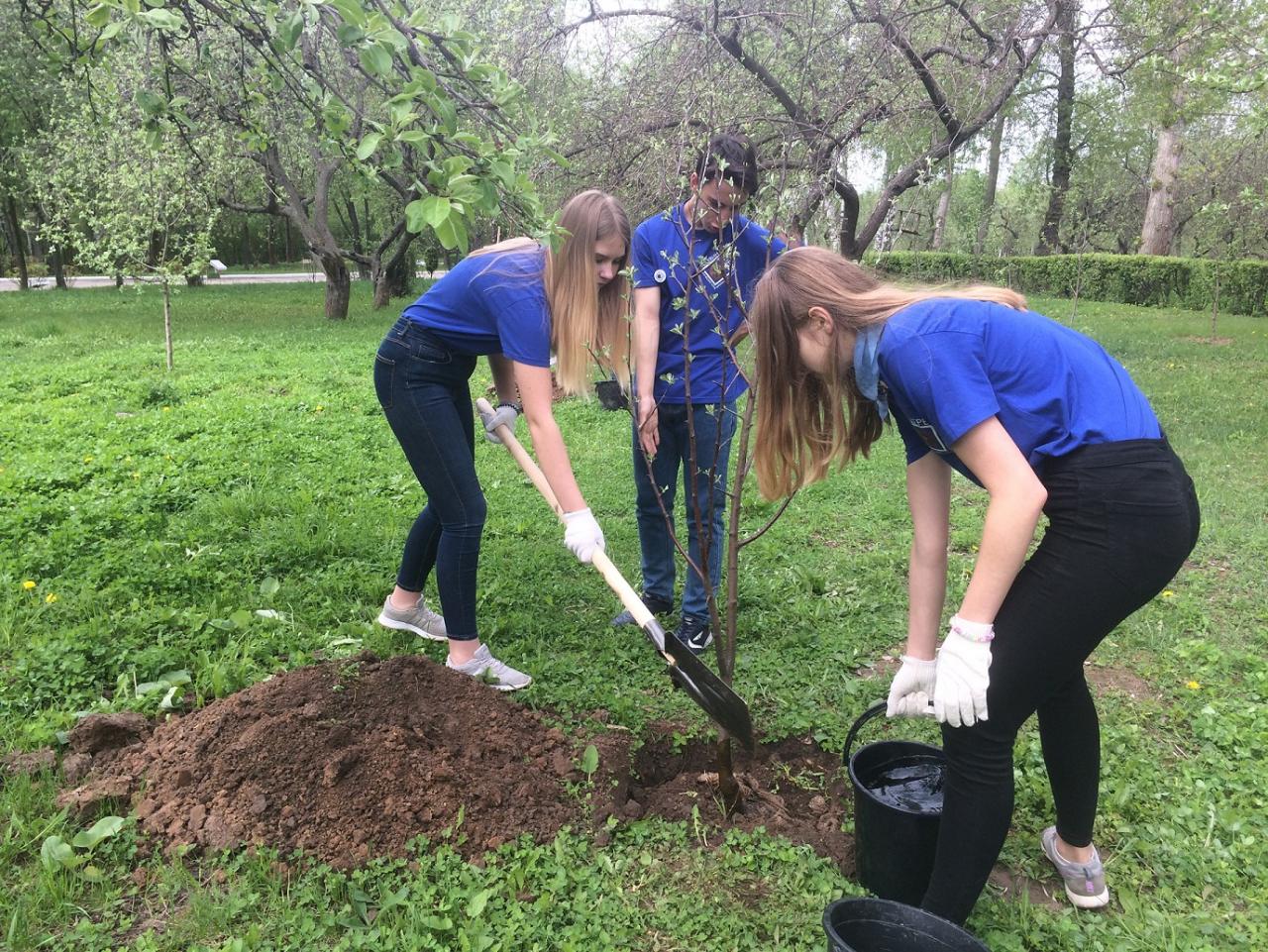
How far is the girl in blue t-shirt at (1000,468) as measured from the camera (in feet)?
5.23

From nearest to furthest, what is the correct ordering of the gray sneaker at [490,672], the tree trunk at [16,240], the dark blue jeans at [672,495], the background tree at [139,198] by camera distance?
the gray sneaker at [490,672]
the dark blue jeans at [672,495]
the background tree at [139,198]
the tree trunk at [16,240]

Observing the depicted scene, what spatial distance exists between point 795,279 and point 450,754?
165 cm

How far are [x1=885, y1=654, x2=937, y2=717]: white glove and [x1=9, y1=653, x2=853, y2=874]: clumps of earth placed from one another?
47cm

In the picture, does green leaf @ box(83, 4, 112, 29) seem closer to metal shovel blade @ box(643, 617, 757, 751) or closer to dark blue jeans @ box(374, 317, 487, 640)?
dark blue jeans @ box(374, 317, 487, 640)

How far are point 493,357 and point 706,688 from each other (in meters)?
1.45

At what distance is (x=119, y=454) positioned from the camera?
5.56m

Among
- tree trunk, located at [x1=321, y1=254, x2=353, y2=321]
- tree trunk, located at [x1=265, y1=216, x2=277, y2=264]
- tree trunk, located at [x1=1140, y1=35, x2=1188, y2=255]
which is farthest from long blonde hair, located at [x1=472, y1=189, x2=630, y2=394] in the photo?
tree trunk, located at [x1=265, y1=216, x2=277, y2=264]

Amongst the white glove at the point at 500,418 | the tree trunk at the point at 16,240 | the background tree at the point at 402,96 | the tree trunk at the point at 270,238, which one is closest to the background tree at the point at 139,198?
the white glove at the point at 500,418

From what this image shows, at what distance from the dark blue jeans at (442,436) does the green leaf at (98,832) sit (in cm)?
109

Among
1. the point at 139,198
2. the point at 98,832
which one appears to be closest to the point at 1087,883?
the point at 98,832

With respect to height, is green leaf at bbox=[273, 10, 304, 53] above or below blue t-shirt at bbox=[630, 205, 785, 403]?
above

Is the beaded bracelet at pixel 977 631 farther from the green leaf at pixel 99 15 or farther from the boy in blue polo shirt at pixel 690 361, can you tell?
the green leaf at pixel 99 15

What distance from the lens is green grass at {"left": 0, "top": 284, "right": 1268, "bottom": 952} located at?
6.64 feet

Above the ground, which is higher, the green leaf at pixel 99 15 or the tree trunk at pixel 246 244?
the tree trunk at pixel 246 244
